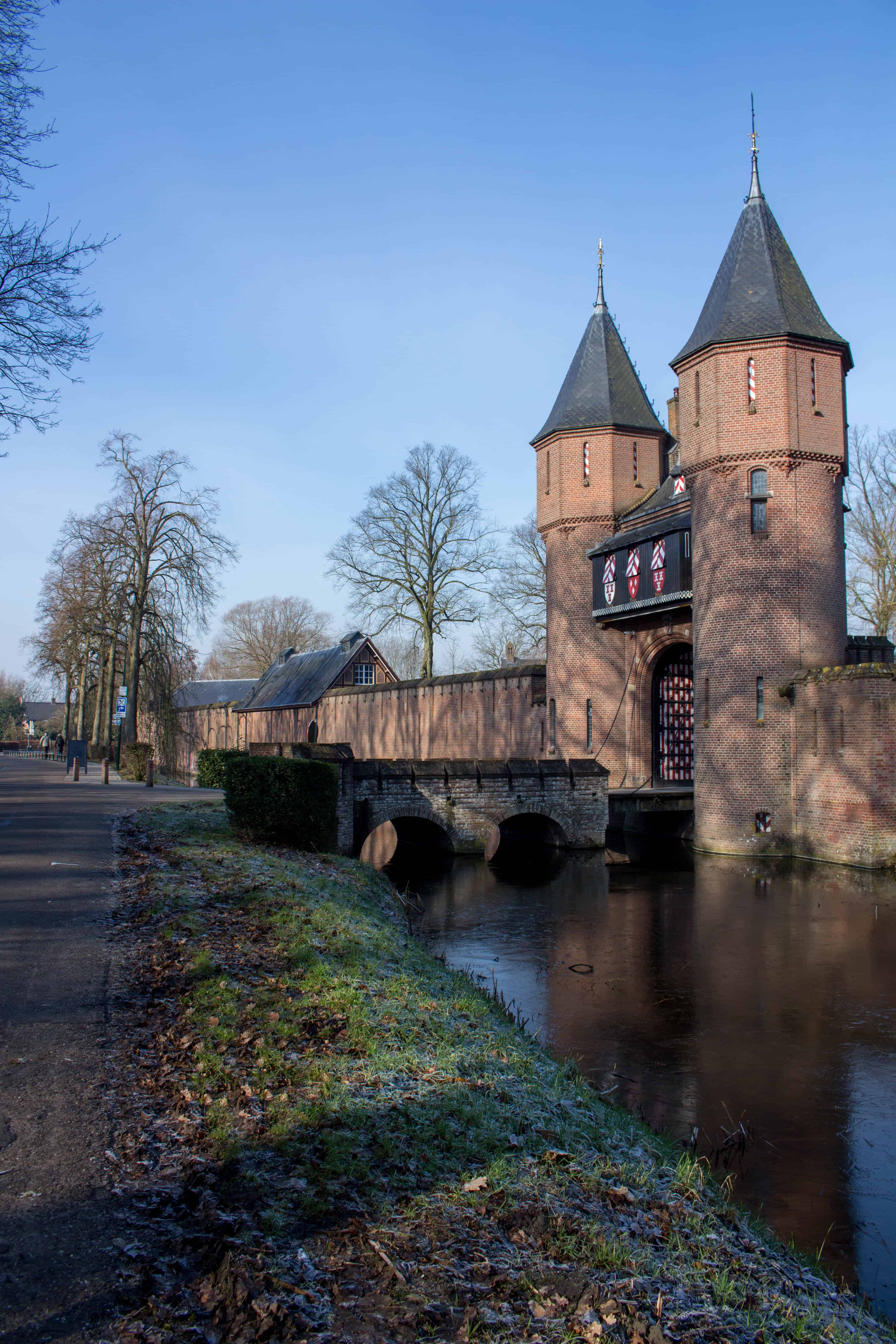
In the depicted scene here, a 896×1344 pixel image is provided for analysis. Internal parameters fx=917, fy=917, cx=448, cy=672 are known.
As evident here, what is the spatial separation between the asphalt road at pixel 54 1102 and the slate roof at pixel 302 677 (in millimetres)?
28987

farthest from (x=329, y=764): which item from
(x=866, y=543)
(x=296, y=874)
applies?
(x=866, y=543)

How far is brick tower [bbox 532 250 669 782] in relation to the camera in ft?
78.6

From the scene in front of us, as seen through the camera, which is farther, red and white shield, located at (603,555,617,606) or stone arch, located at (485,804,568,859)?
red and white shield, located at (603,555,617,606)

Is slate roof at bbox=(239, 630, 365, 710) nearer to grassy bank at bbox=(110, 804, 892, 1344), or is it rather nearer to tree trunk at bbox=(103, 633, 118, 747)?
tree trunk at bbox=(103, 633, 118, 747)

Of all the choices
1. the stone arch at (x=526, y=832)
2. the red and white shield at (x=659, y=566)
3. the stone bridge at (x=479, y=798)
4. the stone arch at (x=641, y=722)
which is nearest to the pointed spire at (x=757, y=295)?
the red and white shield at (x=659, y=566)

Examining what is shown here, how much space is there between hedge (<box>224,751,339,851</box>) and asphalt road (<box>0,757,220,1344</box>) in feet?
8.64

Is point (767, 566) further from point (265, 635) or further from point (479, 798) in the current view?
point (265, 635)

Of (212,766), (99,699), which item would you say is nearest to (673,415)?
(212,766)

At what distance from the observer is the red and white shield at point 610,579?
23.0 meters

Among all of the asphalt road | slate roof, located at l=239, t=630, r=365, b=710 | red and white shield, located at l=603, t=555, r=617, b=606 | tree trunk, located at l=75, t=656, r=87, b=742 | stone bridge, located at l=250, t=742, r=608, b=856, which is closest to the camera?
the asphalt road

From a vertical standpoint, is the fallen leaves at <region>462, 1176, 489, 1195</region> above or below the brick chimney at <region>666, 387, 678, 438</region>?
below

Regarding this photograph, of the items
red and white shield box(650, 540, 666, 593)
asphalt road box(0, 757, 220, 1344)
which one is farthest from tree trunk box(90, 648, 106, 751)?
asphalt road box(0, 757, 220, 1344)

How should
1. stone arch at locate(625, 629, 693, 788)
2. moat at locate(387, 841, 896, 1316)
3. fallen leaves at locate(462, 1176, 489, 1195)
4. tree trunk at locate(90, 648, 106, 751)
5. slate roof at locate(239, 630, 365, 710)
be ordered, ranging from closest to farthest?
fallen leaves at locate(462, 1176, 489, 1195)
moat at locate(387, 841, 896, 1316)
stone arch at locate(625, 629, 693, 788)
tree trunk at locate(90, 648, 106, 751)
slate roof at locate(239, 630, 365, 710)

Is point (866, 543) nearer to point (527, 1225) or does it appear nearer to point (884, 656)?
point (884, 656)
